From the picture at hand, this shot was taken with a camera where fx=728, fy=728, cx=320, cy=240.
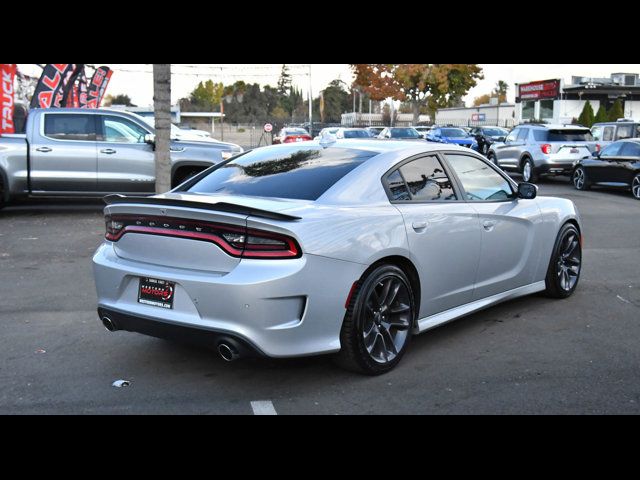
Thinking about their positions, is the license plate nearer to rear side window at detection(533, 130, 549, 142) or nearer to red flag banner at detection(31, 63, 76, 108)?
rear side window at detection(533, 130, 549, 142)

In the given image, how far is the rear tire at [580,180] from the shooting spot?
18578 mm

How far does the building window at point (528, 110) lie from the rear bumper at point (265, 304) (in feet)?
181

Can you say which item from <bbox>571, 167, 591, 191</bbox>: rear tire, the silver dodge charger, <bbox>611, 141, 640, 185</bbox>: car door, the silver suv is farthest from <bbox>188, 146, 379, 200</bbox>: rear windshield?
the silver suv

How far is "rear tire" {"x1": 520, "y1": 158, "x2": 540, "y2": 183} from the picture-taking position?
20.4 m

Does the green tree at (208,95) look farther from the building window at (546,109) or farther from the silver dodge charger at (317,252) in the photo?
the silver dodge charger at (317,252)

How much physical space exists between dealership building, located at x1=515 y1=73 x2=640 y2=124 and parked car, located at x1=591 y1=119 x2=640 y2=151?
97.5 feet

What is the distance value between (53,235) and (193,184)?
19.4 ft

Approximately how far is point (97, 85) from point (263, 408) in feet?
89.2

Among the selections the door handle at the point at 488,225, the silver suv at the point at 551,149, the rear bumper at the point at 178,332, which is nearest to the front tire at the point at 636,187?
the silver suv at the point at 551,149

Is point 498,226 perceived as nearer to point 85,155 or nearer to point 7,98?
point 85,155
